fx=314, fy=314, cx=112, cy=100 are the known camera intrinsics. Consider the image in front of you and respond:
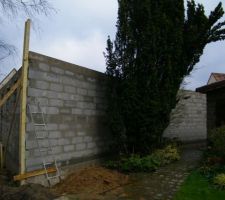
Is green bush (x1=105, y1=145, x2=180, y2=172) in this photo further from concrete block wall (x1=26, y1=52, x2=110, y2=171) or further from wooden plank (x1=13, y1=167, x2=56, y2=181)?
wooden plank (x1=13, y1=167, x2=56, y2=181)

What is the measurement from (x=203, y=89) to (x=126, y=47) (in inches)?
150

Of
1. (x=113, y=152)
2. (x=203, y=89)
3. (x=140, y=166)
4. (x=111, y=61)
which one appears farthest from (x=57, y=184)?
(x=203, y=89)

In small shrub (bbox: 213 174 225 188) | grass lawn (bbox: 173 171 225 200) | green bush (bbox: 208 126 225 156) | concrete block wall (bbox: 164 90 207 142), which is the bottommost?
grass lawn (bbox: 173 171 225 200)

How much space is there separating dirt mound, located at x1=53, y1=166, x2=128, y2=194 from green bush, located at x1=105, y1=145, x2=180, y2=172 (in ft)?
1.55

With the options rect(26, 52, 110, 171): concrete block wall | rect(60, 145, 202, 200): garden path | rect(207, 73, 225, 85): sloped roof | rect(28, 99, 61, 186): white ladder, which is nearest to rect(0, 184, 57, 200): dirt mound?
rect(60, 145, 202, 200): garden path

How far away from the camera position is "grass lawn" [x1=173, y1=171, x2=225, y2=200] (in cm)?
642

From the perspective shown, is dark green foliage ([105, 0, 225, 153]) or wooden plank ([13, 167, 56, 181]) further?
dark green foliage ([105, 0, 225, 153])

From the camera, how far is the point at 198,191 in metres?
6.79

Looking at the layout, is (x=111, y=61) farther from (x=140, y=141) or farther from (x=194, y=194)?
(x=194, y=194)

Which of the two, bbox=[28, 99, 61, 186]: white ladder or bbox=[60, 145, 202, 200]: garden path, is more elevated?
bbox=[28, 99, 61, 186]: white ladder

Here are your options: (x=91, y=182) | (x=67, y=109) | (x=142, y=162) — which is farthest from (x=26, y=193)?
(x=142, y=162)

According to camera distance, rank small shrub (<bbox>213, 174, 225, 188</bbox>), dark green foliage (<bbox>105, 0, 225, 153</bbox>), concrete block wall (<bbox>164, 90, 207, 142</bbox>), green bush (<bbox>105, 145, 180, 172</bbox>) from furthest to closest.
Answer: concrete block wall (<bbox>164, 90, 207, 142</bbox>), dark green foliage (<bbox>105, 0, 225, 153</bbox>), green bush (<bbox>105, 145, 180, 172</bbox>), small shrub (<bbox>213, 174, 225, 188</bbox>)

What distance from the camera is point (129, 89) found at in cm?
906

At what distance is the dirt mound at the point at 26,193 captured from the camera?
5590mm
